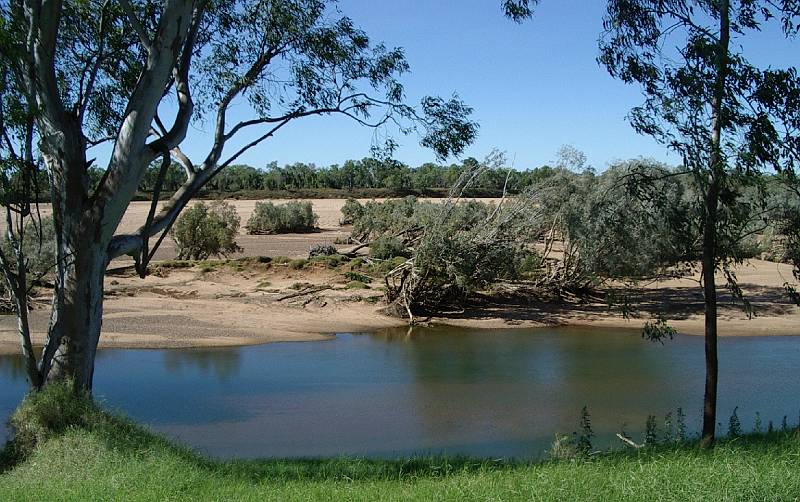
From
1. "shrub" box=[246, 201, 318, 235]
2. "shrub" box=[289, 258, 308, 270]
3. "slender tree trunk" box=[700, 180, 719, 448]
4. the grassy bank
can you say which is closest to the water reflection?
the grassy bank

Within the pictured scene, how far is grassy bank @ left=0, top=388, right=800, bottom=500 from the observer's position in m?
4.93

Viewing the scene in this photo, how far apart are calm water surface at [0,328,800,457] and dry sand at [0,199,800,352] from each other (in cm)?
115

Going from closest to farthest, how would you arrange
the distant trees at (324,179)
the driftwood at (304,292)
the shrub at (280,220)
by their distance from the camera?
the driftwood at (304,292), the shrub at (280,220), the distant trees at (324,179)

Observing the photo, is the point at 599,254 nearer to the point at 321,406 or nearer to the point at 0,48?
the point at 321,406

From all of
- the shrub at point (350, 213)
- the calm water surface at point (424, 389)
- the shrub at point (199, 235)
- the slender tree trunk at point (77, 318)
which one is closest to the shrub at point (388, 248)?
the calm water surface at point (424, 389)

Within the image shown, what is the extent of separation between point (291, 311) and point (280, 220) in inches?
972

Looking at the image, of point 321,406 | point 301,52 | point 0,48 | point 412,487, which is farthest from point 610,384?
point 0,48

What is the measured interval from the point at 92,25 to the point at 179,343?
34.3 feet

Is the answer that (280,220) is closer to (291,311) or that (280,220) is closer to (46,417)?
(291,311)

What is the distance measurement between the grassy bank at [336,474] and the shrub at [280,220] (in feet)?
128

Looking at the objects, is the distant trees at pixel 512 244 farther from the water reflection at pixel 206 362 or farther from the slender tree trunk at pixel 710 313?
the slender tree trunk at pixel 710 313

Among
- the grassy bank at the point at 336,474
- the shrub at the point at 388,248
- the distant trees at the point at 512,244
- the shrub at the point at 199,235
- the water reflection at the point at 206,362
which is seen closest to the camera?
the grassy bank at the point at 336,474

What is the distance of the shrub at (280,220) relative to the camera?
4647 cm

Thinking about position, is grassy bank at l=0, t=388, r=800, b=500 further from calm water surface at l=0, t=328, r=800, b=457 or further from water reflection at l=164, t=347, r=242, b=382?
water reflection at l=164, t=347, r=242, b=382
